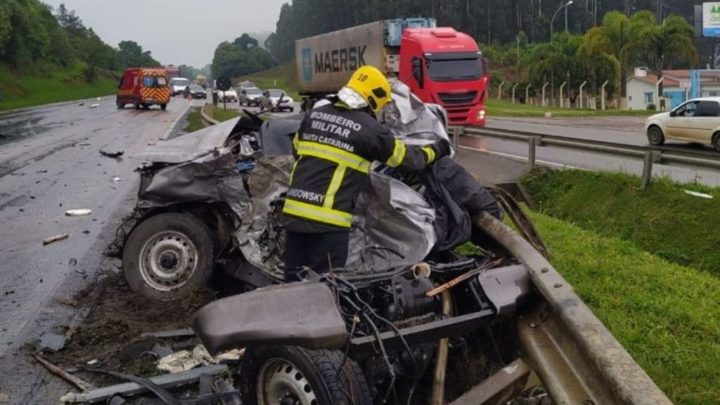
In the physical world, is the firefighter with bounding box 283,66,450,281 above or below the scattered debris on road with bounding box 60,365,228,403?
above

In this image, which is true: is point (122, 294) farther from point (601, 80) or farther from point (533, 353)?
point (601, 80)

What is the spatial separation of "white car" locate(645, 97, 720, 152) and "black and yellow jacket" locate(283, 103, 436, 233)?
611 inches

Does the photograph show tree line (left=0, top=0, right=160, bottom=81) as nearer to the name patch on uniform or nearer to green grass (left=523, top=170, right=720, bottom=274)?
green grass (left=523, top=170, right=720, bottom=274)

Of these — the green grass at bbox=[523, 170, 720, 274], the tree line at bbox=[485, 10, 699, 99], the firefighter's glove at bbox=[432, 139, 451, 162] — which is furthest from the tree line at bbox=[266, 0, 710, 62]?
the firefighter's glove at bbox=[432, 139, 451, 162]

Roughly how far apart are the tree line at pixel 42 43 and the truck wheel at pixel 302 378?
60697 mm

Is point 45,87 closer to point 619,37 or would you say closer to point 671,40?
point 619,37

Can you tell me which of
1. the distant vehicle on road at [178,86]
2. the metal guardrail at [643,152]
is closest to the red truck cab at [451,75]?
the metal guardrail at [643,152]

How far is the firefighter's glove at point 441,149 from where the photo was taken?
4613 millimetres

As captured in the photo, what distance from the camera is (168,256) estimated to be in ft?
19.2

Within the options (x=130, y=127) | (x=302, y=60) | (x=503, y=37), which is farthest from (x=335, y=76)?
(x=503, y=37)

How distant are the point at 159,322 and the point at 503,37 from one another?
99.7 m

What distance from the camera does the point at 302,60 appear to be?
115ft

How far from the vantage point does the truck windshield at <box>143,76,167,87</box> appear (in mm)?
43688

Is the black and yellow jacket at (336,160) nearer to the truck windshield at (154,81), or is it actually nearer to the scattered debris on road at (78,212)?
the scattered debris on road at (78,212)
